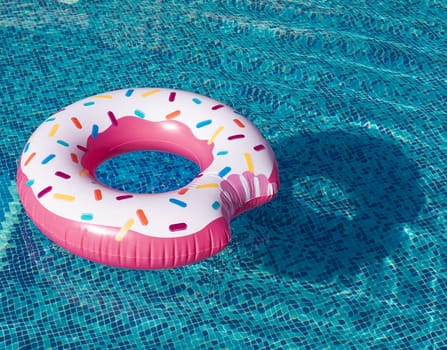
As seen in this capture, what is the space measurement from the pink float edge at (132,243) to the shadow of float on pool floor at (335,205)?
101 cm

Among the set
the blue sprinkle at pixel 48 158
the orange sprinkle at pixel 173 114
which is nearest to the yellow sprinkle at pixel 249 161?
the orange sprinkle at pixel 173 114

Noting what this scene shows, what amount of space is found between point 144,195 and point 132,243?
0.85 ft

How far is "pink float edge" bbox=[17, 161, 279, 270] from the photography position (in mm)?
3389

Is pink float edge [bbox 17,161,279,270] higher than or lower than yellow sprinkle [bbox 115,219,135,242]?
lower

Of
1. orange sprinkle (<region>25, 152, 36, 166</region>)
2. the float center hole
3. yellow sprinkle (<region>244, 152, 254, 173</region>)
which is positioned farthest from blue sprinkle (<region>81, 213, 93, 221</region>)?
the float center hole

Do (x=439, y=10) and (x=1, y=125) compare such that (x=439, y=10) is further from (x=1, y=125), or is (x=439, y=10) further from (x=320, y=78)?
(x=1, y=125)

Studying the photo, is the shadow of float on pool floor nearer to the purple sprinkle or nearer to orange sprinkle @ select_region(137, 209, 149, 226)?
orange sprinkle @ select_region(137, 209, 149, 226)

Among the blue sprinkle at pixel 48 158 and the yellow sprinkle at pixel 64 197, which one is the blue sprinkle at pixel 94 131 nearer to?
the blue sprinkle at pixel 48 158

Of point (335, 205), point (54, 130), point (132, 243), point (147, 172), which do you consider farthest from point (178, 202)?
point (335, 205)

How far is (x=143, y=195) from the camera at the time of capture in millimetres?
3549

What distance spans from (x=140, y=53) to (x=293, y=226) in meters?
2.07

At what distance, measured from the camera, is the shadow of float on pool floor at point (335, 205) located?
4.47 meters

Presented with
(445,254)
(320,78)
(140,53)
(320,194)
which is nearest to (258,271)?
(320,194)

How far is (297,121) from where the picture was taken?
5379 millimetres
